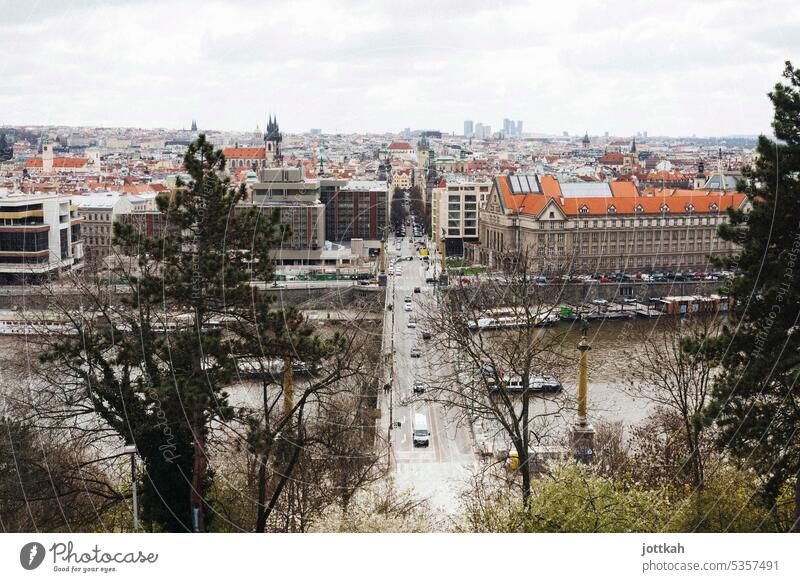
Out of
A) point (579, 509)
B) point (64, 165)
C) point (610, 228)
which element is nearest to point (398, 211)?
point (64, 165)

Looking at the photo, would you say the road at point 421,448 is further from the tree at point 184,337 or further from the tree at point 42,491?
the tree at point 42,491

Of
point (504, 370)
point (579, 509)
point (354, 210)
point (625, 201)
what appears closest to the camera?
point (579, 509)

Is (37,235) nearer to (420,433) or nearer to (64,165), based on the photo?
(64,165)

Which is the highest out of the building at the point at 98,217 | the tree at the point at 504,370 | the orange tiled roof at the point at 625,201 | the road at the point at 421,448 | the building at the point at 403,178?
the building at the point at 403,178

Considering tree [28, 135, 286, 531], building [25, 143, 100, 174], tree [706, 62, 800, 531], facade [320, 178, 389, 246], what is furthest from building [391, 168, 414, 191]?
tree [706, 62, 800, 531]

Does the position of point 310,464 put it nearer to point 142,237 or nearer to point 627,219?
point 142,237

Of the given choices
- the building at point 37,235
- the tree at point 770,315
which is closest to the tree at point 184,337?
the tree at point 770,315
